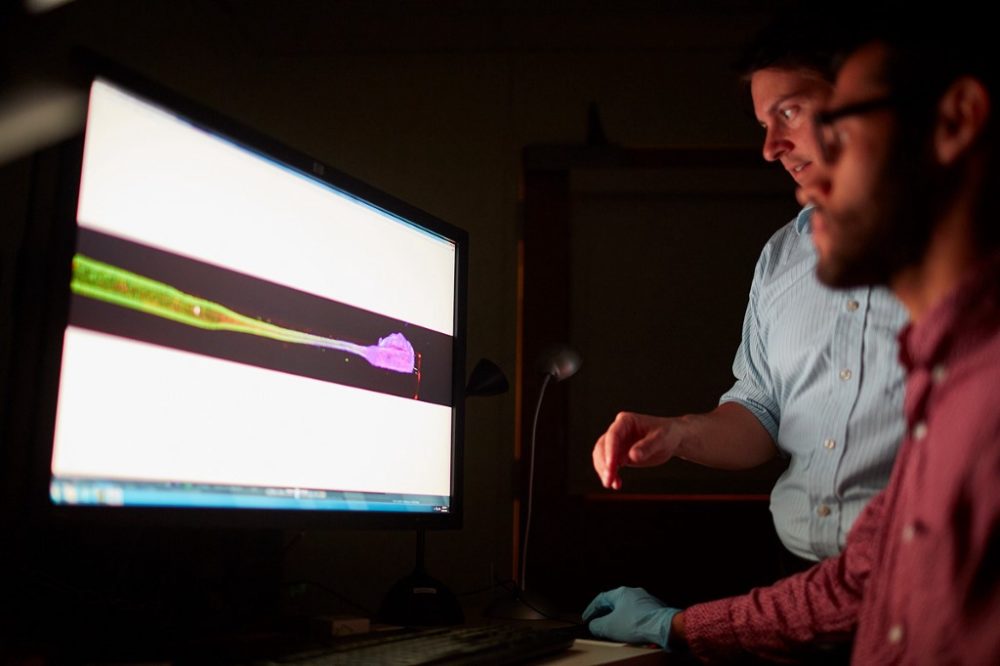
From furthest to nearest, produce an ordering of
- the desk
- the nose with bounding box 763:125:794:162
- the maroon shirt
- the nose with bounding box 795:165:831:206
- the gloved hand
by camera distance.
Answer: the nose with bounding box 763:125:794:162 → the gloved hand → the desk → the nose with bounding box 795:165:831:206 → the maroon shirt

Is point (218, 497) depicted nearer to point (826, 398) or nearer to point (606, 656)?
point (606, 656)

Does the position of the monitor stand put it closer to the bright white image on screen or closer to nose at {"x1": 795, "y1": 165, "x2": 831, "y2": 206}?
the bright white image on screen

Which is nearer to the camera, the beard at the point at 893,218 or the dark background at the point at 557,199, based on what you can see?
the beard at the point at 893,218

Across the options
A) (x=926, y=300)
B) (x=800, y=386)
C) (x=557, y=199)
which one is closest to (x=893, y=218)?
(x=926, y=300)

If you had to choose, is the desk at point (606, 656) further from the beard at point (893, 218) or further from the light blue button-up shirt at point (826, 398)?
the beard at point (893, 218)

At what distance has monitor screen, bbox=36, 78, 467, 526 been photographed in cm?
86

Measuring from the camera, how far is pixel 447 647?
3.01ft

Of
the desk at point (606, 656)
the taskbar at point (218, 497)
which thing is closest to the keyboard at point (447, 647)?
the desk at point (606, 656)

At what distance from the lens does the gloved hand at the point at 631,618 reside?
1173 mm

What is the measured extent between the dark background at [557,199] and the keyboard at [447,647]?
0.86 meters

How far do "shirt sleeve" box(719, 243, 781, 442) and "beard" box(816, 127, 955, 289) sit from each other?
26.8 inches

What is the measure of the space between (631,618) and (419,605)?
404mm

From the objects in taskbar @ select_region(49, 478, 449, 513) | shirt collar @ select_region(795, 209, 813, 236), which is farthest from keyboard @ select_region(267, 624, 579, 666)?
shirt collar @ select_region(795, 209, 813, 236)

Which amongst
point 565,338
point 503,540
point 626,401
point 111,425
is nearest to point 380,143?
point 565,338
